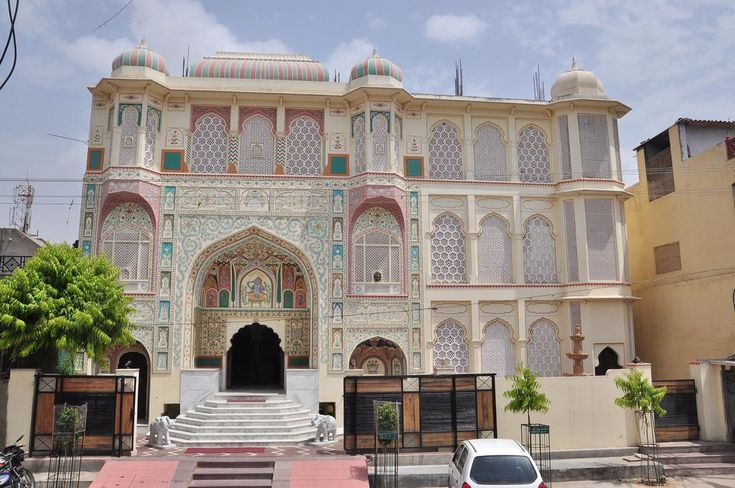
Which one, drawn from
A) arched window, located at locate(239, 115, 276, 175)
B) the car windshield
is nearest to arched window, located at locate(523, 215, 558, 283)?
arched window, located at locate(239, 115, 276, 175)

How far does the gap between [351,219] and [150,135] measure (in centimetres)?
682

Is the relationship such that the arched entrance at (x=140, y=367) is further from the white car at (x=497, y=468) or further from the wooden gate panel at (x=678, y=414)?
the wooden gate panel at (x=678, y=414)

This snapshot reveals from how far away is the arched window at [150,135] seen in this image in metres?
19.3

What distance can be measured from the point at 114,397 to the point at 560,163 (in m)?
15.1

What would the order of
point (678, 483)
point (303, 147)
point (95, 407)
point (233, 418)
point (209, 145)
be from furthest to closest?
point (303, 147)
point (209, 145)
point (233, 418)
point (95, 407)
point (678, 483)

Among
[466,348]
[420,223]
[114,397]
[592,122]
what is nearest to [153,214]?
[114,397]

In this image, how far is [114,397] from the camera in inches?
532

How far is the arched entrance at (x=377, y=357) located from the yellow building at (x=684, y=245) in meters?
8.97

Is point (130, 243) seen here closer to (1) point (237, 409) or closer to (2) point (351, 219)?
(1) point (237, 409)

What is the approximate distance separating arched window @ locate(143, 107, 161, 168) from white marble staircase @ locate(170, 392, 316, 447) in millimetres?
7565

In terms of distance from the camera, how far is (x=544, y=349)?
64.7ft

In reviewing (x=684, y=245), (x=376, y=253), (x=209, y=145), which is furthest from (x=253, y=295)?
(x=684, y=245)

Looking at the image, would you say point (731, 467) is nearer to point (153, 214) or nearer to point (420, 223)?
point (420, 223)

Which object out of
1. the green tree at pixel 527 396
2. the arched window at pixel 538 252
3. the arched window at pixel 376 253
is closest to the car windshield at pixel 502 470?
the green tree at pixel 527 396
